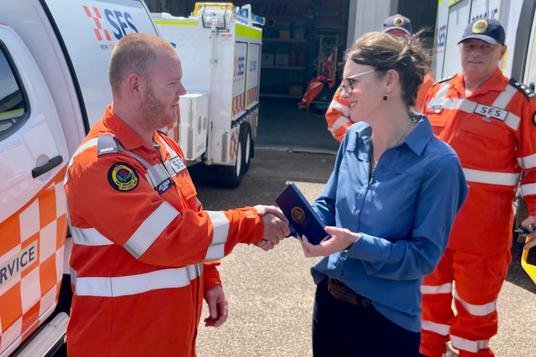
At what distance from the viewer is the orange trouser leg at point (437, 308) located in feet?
10.3

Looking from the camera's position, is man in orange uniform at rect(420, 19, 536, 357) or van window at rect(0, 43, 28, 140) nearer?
van window at rect(0, 43, 28, 140)

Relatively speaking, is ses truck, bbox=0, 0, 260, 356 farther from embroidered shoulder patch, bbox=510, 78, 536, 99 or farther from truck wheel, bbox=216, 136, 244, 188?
truck wheel, bbox=216, 136, 244, 188

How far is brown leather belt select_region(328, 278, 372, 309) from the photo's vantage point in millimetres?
1979

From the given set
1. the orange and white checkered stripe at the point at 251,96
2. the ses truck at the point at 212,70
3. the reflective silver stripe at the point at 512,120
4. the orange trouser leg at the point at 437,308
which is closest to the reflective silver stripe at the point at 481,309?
the orange trouser leg at the point at 437,308

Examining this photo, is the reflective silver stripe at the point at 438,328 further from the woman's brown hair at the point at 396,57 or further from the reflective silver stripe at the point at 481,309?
the woman's brown hair at the point at 396,57

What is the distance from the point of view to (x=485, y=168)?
2988mm

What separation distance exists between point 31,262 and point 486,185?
2.33m

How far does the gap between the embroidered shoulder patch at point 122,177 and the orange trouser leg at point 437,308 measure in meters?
2.11

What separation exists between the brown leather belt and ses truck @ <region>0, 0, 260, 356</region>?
122cm

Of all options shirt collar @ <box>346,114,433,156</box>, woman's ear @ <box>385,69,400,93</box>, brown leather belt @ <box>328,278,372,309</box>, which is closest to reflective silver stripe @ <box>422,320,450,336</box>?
brown leather belt @ <box>328,278,372,309</box>

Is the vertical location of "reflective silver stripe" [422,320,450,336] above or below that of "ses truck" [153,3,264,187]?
below

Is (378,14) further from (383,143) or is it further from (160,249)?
(160,249)

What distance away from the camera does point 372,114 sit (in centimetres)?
194

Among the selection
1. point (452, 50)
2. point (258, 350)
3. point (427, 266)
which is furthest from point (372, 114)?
point (452, 50)
